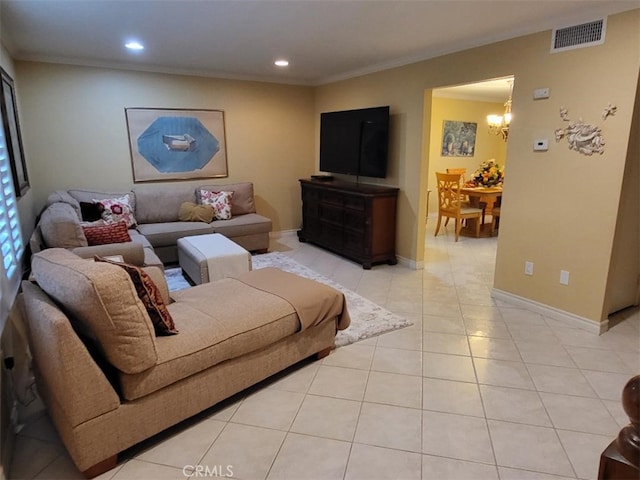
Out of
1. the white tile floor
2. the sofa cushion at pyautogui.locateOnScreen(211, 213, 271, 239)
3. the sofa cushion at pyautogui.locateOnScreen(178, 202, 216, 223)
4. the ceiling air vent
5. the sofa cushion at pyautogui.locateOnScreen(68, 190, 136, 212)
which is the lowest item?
the white tile floor

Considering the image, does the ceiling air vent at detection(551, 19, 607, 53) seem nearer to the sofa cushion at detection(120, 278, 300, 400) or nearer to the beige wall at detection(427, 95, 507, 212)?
the sofa cushion at detection(120, 278, 300, 400)

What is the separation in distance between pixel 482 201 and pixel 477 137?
2242 mm

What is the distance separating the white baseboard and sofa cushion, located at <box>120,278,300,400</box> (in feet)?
7.64

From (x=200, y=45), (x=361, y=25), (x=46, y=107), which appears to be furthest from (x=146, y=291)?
(x=46, y=107)

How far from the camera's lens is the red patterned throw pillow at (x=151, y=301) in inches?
74.3

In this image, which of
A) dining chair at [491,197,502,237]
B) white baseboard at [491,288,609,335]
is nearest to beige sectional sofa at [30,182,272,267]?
white baseboard at [491,288,609,335]

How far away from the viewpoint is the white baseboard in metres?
3.06

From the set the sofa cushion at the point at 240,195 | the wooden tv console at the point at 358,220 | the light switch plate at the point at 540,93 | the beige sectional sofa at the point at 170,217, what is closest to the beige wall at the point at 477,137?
the wooden tv console at the point at 358,220

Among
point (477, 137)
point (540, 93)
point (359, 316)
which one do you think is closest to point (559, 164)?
point (540, 93)

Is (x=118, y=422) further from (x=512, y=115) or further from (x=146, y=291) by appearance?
(x=512, y=115)

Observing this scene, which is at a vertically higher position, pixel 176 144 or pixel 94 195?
pixel 176 144

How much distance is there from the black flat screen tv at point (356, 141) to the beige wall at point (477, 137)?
2.55 meters

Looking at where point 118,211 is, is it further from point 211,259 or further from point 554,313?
point 554,313

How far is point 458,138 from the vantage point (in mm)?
7562
